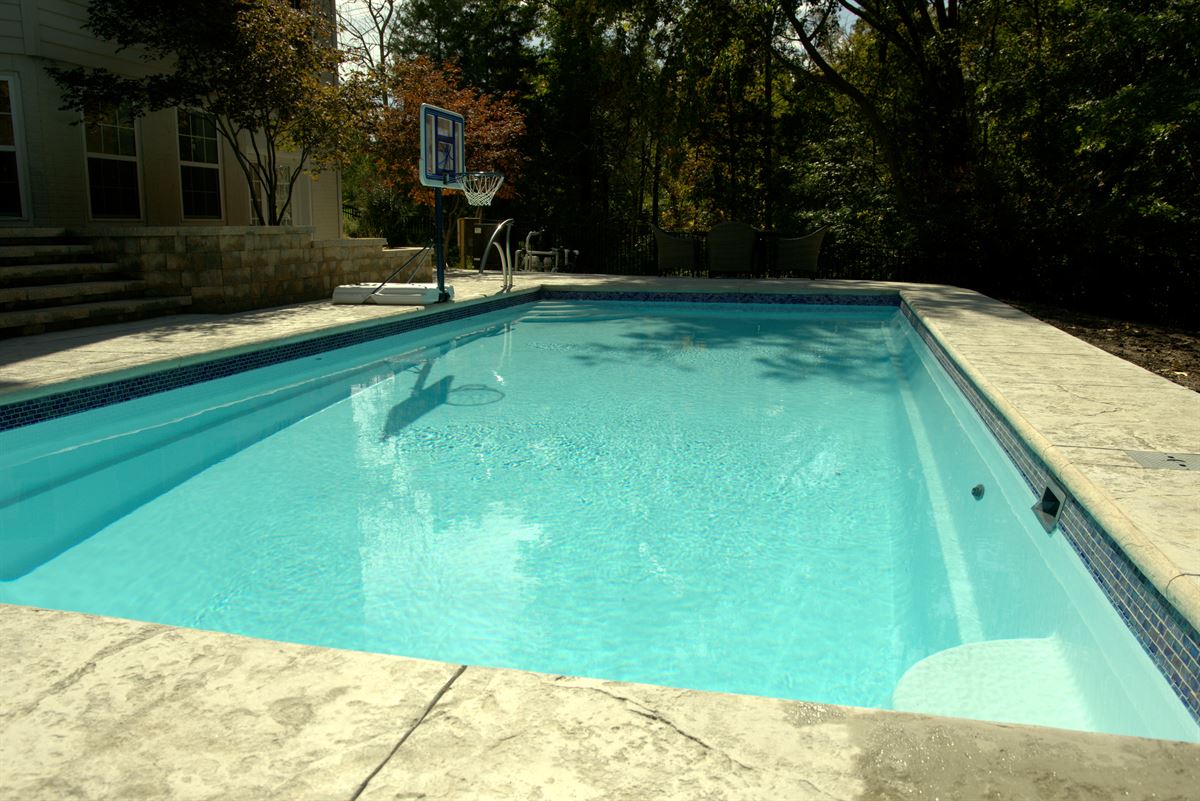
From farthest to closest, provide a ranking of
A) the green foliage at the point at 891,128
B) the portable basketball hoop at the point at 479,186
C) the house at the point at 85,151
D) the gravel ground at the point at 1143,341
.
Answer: the green foliage at the point at 891,128 < the portable basketball hoop at the point at 479,186 < the house at the point at 85,151 < the gravel ground at the point at 1143,341

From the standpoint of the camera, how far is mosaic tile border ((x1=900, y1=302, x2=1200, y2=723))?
2020 millimetres

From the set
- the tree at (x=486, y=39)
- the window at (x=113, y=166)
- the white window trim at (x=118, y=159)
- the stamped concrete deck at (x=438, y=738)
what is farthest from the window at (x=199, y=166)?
the stamped concrete deck at (x=438, y=738)

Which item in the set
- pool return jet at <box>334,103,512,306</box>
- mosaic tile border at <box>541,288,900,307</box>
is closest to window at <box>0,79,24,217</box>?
pool return jet at <box>334,103,512,306</box>

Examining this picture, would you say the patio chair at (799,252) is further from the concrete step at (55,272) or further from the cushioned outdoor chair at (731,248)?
the concrete step at (55,272)

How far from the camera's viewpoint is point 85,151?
914 centimetres

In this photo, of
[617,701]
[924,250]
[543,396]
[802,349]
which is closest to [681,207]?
[924,250]

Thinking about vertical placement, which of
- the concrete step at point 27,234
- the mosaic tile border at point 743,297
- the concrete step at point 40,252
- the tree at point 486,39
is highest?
the tree at point 486,39

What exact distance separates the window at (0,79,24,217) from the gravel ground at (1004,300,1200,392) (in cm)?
1030

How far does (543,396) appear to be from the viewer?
6055 mm

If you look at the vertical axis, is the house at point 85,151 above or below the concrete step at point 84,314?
above

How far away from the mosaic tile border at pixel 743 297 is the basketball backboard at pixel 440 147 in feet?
8.33

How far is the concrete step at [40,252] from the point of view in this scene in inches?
278

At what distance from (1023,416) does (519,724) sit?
3185 millimetres

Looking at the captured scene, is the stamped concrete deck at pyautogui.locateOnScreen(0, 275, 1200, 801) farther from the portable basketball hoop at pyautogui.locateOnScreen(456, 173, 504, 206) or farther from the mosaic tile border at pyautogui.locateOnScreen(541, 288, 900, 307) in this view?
the mosaic tile border at pyautogui.locateOnScreen(541, 288, 900, 307)
